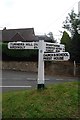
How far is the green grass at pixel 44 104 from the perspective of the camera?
20.1 feet

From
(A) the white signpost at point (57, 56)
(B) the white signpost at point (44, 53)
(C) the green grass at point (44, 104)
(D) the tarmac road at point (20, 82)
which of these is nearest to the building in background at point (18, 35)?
(D) the tarmac road at point (20, 82)

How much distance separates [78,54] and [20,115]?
78.4 ft

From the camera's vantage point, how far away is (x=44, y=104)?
6.46 meters

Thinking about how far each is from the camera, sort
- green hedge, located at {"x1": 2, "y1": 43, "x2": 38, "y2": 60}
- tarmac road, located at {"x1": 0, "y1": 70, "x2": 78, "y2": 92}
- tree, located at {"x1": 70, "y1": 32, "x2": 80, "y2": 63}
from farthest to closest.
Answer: green hedge, located at {"x1": 2, "y1": 43, "x2": 38, "y2": 60} → tree, located at {"x1": 70, "y1": 32, "x2": 80, "y2": 63} → tarmac road, located at {"x1": 0, "y1": 70, "x2": 78, "y2": 92}

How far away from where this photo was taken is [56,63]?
96.4 feet

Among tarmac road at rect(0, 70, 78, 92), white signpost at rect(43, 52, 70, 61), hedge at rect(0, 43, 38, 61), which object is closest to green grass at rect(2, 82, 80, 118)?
white signpost at rect(43, 52, 70, 61)

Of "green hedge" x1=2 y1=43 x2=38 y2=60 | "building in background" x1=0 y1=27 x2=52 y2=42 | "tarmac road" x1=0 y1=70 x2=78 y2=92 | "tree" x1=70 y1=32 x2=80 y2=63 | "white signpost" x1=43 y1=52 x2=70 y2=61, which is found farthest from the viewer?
"building in background" x1=0 y1=27 x2=52 y2=42

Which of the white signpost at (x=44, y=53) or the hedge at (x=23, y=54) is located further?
the hedge at (x=23, y=54)

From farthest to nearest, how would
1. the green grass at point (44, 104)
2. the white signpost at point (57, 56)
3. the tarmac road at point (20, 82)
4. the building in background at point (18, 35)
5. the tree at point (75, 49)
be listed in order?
the building in background at point (18, 35) → the tree at point (75, 49) → the tarmac road at point (20, 82) → the white signpost at point (57, 56) → the green grass at point (44, 104)

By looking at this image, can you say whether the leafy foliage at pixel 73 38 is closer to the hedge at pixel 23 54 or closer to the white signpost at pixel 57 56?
the hedge at pixel 23 54

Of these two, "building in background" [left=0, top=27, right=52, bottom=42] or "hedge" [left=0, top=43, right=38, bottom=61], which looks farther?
"building in background" [left=0, top=27, right=52, bottom=42]

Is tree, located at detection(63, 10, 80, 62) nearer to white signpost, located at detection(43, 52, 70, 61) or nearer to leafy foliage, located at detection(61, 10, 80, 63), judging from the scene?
leafy foliage, located at detection(61, 10, 80, 63)

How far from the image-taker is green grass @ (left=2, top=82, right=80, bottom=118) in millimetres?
6133

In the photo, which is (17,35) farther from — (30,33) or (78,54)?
(78,54)
